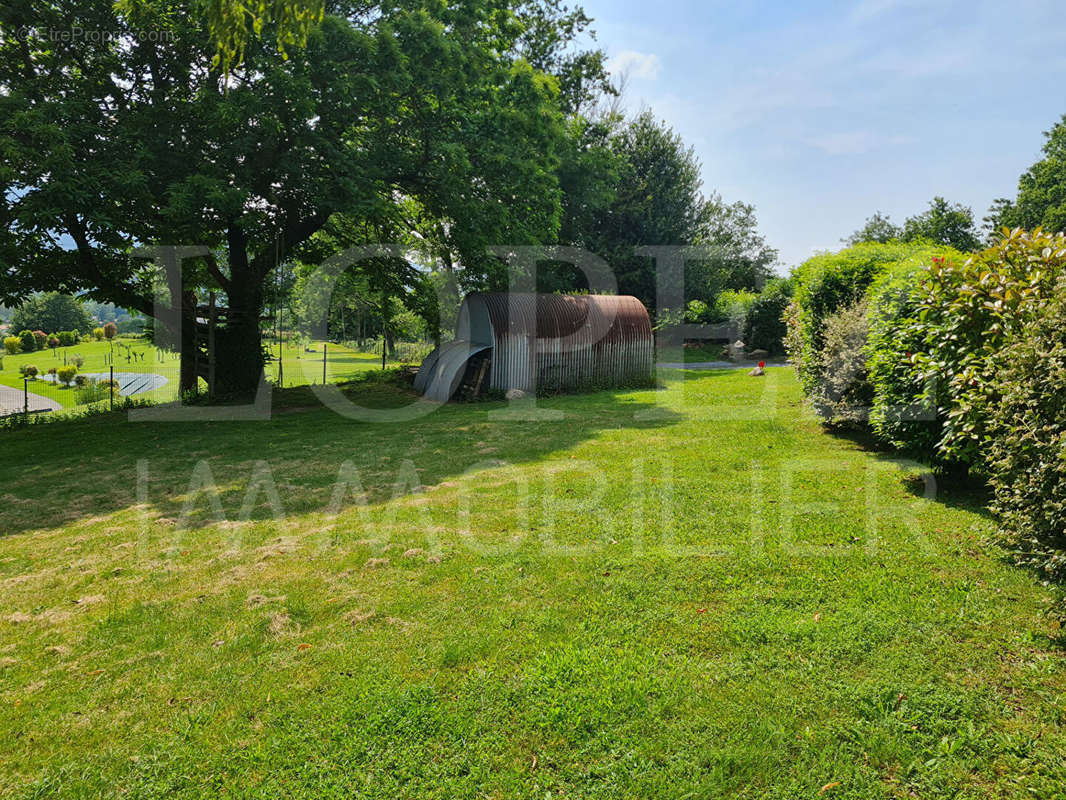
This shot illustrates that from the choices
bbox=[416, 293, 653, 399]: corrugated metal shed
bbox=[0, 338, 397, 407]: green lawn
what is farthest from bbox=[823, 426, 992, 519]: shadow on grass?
bbox=[0, 338, 397, 407]: green lawn

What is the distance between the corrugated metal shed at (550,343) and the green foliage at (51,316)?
52.9 meters

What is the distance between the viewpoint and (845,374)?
8312 millimetres

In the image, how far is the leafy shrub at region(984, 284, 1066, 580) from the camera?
3.37 m

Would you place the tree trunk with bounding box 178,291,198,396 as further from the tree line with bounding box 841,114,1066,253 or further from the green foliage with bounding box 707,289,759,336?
the tree line with bounding box 841,114,1066,253

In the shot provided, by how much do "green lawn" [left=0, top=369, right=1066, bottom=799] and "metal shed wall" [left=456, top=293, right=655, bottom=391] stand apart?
8306 millimetres

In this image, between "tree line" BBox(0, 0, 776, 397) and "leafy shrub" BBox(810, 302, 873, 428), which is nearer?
"leafy shrub" BBox(810, 302, 873, 428)

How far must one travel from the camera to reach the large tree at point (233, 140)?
10.5 metres

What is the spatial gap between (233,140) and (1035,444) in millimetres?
14113

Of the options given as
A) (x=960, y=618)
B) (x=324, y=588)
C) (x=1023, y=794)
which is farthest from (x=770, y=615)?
(x=324, y=588)

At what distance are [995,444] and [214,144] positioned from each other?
14.7m

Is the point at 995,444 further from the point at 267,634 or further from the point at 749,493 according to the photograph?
the point at 267,634

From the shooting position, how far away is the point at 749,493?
6227 mm

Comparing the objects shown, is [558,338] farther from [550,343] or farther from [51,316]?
[51,316]

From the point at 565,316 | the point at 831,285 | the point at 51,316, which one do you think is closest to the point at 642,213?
the point at 565,316
